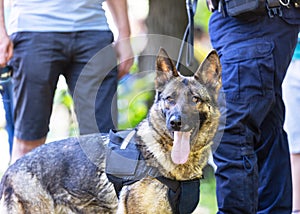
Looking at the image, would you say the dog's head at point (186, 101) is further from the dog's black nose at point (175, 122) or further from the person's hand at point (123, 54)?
the person's hand at point (123, 54)

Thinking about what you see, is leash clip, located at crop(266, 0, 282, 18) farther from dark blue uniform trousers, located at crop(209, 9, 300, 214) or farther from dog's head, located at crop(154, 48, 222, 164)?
dog's head, located at crop(154, 48, 222, 164)

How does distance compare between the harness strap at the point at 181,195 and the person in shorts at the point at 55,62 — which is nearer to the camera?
the harness strap at the point at 181,195

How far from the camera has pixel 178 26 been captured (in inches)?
281

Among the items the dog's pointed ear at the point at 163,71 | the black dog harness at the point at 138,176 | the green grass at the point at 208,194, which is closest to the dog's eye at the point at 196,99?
the dog's pointed ear at the point at 163,71

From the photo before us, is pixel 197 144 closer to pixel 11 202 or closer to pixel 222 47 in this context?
pixel 222 47

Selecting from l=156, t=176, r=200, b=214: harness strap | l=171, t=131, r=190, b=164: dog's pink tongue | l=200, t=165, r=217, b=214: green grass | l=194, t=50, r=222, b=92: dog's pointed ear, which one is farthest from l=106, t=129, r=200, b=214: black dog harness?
l=200, t=165, r=217, b=214: green grass

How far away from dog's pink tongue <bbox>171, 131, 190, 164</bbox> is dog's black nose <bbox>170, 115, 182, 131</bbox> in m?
0.08

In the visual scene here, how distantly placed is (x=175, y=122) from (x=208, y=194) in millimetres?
2989

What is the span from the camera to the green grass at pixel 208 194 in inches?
229

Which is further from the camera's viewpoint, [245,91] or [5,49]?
[5,49]

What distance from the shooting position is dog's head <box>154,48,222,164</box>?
3.63 meters

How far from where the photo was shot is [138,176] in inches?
145

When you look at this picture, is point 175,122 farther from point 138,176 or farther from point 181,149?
point 138,176

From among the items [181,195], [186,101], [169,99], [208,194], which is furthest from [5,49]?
[208,194]
